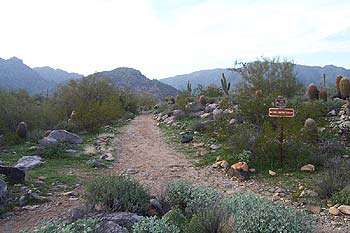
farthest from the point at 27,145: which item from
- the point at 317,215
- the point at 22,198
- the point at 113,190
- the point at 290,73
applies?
the point at 290,73

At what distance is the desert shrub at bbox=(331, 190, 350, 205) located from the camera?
683 centimetres

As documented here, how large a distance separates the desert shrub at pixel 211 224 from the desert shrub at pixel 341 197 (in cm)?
244

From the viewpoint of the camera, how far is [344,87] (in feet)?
50.8

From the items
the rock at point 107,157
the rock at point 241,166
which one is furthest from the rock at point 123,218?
the rock at point 107,157

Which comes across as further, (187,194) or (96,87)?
(96,87)

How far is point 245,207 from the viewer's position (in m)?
5.79

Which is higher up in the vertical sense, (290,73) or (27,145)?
(290,73)

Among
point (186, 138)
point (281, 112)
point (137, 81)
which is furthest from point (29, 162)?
point (137, 81)

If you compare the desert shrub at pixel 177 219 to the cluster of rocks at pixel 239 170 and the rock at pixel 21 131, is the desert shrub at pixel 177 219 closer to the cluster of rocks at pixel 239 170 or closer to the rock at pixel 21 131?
the cluster of rocks at pixel 239 170

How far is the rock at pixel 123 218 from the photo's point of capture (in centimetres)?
562

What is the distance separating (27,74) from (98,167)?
82885mm

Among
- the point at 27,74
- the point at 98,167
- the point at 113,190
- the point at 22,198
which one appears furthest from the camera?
the point at 27,74

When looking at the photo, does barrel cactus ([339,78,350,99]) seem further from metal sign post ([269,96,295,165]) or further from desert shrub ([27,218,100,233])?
desert shrub ([27,218,100,233])

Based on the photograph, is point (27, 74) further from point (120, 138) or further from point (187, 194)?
point (187, 194)
